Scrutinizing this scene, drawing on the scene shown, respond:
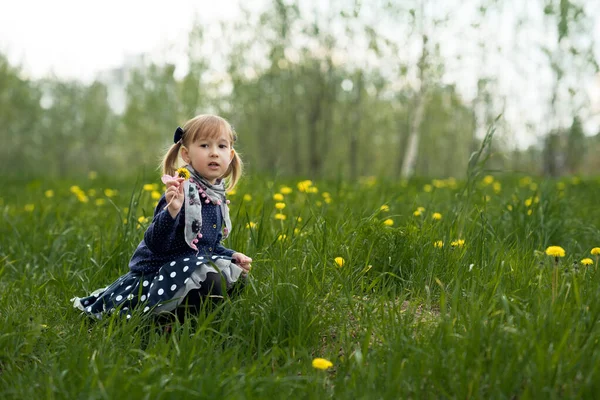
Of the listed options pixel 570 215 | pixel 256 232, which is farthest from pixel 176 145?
pixel 570 215

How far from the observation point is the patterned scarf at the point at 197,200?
241 cm

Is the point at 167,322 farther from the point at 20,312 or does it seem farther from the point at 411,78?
the point at 411,78

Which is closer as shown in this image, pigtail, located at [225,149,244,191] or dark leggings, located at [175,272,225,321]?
dark leggings, located at [175,272,225,321]

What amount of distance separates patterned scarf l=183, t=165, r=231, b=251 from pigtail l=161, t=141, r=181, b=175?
15 cm

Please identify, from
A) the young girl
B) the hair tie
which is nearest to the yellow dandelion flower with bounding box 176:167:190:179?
the young girl

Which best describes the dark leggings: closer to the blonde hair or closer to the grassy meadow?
the grassy meadow

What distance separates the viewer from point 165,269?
2455mm

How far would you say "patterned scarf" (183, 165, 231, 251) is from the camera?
241 cm

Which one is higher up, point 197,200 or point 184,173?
point 184,173

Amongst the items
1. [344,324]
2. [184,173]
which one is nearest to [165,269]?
[184,173]

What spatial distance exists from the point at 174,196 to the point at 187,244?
25 centimetres

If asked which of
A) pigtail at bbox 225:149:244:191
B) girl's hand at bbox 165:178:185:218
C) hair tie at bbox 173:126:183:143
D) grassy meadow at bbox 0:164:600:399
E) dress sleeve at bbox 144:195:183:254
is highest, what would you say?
hair tie at bbox 173:126:183:143

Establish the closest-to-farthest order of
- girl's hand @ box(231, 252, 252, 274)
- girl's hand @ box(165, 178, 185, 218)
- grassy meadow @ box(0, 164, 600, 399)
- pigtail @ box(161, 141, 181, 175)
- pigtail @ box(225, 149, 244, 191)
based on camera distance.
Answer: grassy meadow @ box(0, 164, 600, 399), girl's hand @ box(165, 178, 185, 218), girl's hand @ box(231, 252, 252, 274), pigtail @ box(161, 141, 181, 175), pigtail @ box(225, 149, 244, 191)

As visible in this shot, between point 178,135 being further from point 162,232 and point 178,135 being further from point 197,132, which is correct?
point 162,232
